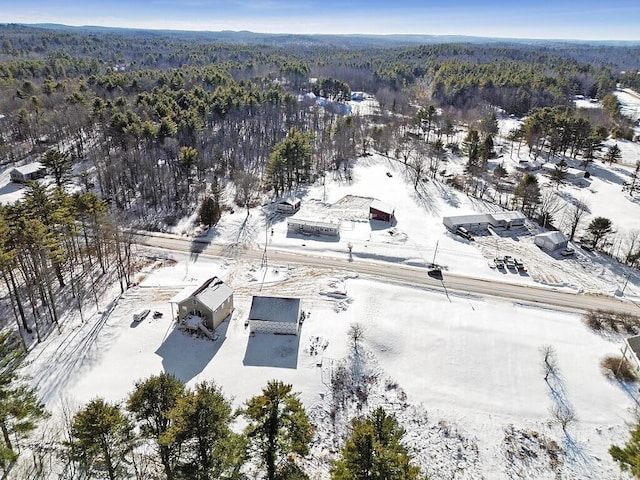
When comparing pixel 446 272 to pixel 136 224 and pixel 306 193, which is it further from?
pixel 136 224

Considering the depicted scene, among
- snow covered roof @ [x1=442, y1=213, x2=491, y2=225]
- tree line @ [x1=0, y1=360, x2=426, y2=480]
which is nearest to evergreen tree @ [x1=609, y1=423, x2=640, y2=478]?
tree line @ [x1=0, y1=360, x2=426, y2=480]

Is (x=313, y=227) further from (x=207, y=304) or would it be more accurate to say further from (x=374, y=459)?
(x=374, y=459)

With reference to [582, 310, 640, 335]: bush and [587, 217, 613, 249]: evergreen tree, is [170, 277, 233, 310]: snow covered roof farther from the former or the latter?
[587, 217, 613, 249]: evergreen tree

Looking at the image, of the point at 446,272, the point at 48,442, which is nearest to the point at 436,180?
the point at 446,272

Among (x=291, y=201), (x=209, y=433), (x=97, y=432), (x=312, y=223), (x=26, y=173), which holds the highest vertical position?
(x=97, y=432)

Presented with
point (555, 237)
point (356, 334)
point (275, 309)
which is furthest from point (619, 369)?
point (275, 309)
